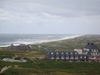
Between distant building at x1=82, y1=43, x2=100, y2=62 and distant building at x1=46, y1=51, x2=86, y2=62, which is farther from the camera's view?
distant building at x1=82, y1=43, x2=100, y2=62

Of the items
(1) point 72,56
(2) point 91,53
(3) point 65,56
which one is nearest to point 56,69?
(3) point 65,56

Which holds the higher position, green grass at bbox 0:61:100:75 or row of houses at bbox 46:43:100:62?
row of houses at bbox 46:43:100:62

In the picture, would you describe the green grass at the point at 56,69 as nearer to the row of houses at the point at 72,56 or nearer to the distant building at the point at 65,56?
the distant building at the point at 65,56

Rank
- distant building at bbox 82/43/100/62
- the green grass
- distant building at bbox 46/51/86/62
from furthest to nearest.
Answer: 1. distant building at bbox 82/43/100/62
2. distant building at bbox 46/51/86/62
3. the green grass

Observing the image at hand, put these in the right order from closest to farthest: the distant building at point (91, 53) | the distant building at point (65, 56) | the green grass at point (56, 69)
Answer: the green grass at point (56, 69), the distant building at point (65, 56), the distant building at point (91, 53)

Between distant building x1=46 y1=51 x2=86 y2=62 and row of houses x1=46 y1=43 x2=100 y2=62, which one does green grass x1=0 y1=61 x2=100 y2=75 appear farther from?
row of houses x1=46 y1=43 x2=100 y2=62

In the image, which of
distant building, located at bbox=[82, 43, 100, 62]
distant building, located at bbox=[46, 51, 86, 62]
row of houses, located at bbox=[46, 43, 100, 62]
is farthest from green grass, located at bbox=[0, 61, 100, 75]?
distant building, located at bbox=[82, 43, 100, 62]

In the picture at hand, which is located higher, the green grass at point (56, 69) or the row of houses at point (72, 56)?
the row of houses at point (72, 56)

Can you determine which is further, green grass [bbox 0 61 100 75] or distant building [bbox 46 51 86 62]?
distant building [bbox 46 51 86 62]

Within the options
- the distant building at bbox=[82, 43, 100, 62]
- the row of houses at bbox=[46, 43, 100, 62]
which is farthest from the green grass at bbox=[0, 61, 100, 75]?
the distant building at bbox=[82, 43, 100, 62]

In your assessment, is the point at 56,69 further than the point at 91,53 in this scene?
No

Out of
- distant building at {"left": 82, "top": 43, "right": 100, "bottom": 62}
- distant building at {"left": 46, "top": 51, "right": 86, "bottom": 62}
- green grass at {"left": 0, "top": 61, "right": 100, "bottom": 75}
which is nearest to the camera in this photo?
green grass at {"left": 0, "top": 61, "right": 100, "bottom": 75}

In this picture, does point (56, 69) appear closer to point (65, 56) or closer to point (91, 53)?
point (65, 56)

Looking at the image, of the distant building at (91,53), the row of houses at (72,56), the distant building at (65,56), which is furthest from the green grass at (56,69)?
the distant building at (91,53)
